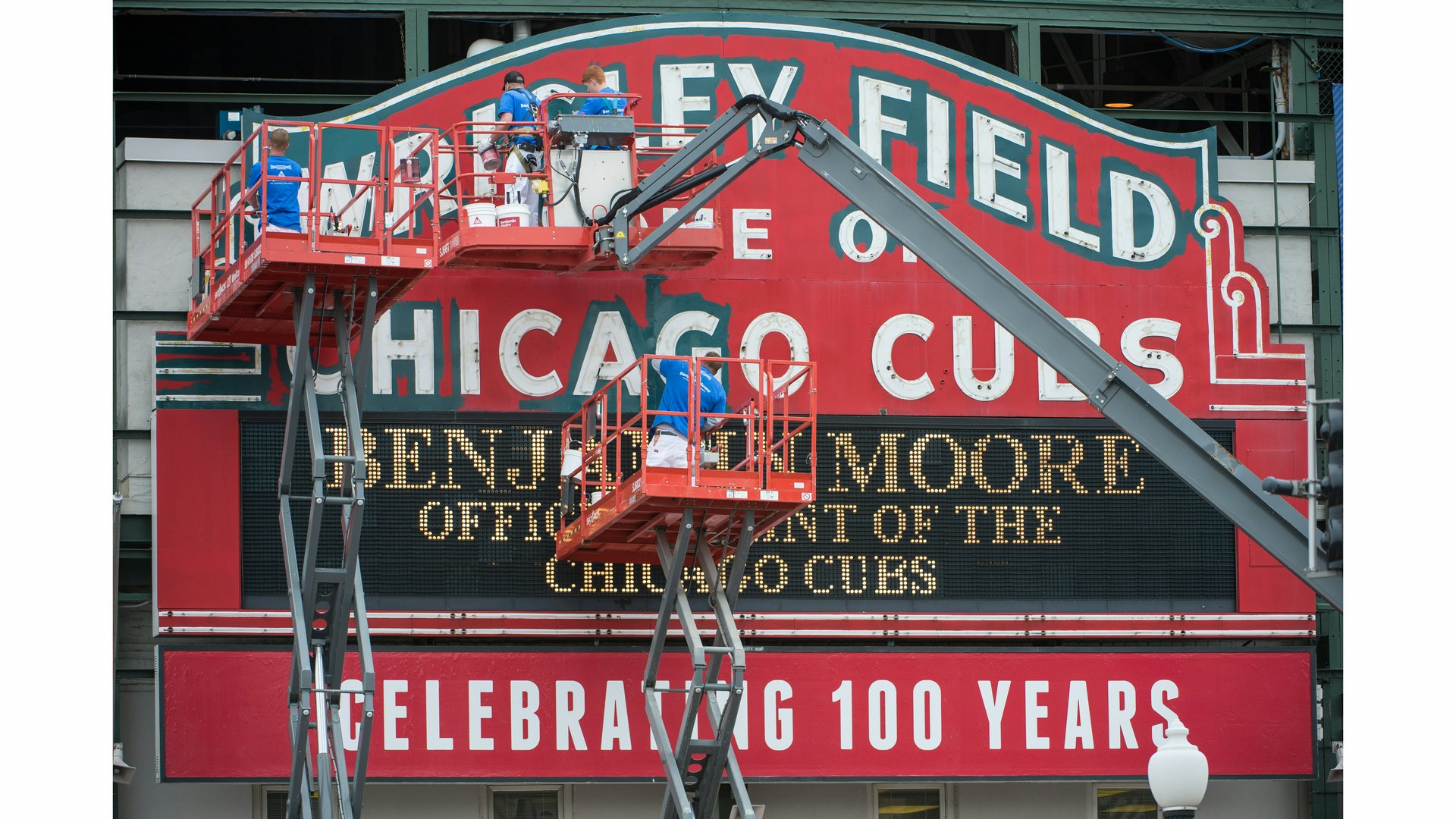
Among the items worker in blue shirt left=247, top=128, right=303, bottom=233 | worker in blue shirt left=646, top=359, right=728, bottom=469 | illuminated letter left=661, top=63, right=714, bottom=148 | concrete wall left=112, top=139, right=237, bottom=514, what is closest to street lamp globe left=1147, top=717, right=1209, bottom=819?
worker in blue shirt left=646, top=359, right=728, bottom=469

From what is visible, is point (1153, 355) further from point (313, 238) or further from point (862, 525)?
point (313, 238)

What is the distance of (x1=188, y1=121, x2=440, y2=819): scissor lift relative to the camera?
1819 centimetres

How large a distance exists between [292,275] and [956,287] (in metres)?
5.77

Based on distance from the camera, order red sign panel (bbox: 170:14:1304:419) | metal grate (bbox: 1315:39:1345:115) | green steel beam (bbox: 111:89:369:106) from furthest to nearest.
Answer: metal grate (bbox: 1315:39:1345:115), green steel beam (bbox: 111:89:369:106), red sign panel (bbox: 170:14:1304:419)

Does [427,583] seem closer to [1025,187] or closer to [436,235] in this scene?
[436,235]

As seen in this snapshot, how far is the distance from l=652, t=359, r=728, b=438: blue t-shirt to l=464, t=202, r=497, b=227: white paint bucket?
223cm

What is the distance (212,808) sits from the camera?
2088cm

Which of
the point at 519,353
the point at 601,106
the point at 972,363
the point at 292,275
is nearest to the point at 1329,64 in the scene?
the point at 972,363

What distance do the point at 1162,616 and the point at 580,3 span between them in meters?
8.66

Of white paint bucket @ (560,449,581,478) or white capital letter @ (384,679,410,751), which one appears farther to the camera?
white capital letter @ (384,679,410,751)

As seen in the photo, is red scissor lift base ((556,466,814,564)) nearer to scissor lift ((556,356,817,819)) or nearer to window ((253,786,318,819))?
scissor lift ((556,356,817,819))

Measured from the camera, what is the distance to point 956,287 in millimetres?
19578

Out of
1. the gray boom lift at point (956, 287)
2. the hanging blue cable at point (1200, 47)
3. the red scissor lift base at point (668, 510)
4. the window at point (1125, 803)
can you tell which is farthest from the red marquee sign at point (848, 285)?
the hanging blue cable at point (1200, 47)

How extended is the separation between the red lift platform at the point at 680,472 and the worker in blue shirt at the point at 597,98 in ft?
8.18
